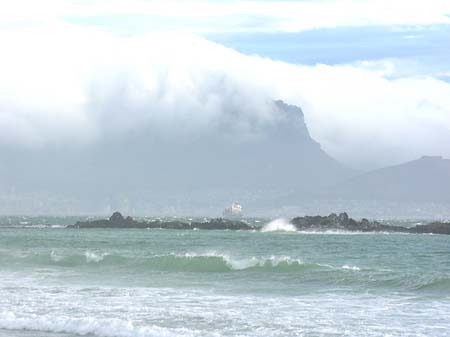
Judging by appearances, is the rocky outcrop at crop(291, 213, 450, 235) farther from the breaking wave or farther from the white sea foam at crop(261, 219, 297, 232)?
the breaking wave

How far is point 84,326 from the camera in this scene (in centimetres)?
2602

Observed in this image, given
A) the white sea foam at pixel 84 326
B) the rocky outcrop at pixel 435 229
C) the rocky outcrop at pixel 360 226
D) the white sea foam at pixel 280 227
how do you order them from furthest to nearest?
1. the white sea foam at pixel 280 227
2. the rocky outcrop at pixel 360 226
3. the rocky outcrop at pixel 435 229
4. the white sea foam at pixel 84 326

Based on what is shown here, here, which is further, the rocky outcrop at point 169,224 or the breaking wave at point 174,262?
the rocky outcrop at point 169,224

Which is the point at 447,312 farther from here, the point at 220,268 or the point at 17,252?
the point at 17,252

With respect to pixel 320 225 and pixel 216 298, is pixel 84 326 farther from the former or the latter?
pixel 320 225

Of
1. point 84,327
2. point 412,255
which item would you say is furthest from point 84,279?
point 412,255

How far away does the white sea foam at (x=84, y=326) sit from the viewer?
24.9 metres

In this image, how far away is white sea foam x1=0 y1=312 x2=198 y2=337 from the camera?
2488 centimetres

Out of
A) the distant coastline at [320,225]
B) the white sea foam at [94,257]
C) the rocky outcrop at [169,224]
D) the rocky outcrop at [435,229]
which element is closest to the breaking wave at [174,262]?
the white sea foam at [94,257]

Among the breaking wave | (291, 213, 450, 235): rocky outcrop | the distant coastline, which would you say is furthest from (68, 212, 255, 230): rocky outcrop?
the breaking wave

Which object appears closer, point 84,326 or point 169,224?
point 84,326

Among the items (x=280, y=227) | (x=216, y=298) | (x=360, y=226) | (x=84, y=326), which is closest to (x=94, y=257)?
(x=216, y=298)

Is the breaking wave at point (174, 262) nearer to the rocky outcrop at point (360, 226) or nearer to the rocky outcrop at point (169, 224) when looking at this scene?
the rocky outcrop at point (360, 226)

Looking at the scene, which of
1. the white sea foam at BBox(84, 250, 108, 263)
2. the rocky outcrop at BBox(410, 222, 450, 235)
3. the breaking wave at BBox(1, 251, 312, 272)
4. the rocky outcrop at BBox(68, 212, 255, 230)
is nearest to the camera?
the breaking wave at BBox(1, 251, 312, 272)
